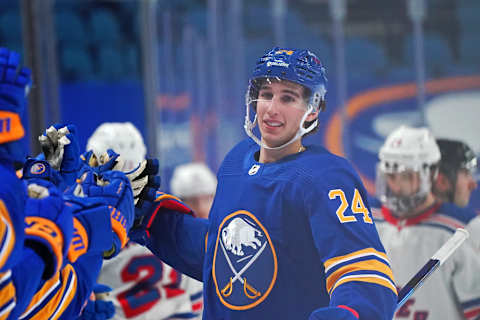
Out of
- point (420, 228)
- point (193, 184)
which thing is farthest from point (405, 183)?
point (193, 184)

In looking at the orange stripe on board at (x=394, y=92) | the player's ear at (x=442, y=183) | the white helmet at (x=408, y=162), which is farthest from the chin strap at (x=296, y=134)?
the orange stripe on board at (x=394, y=92)

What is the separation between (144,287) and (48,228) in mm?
1563

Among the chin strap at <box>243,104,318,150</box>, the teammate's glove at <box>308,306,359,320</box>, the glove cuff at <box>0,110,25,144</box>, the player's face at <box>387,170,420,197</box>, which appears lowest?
the player's face at <box>387,170,420,197</box>

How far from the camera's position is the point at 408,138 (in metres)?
3.20

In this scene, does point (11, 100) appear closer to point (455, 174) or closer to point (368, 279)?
point (368, 279)

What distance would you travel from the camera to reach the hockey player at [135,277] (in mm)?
2893

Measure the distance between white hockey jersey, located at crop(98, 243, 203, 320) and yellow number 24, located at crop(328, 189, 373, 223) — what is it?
1390 mm

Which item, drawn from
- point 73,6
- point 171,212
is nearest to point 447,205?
point 171,212

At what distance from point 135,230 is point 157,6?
3.78 meters

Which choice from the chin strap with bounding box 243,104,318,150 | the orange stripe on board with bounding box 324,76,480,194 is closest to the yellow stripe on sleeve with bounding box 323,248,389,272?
the chin strap with bounding box 243,104,318,150

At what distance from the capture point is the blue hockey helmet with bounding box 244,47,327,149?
1.87m

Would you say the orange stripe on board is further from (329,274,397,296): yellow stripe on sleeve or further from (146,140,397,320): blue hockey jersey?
(329,274,397,296): yellow stripe on sleeve

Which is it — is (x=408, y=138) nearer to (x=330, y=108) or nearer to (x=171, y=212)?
(x=171, y=212)

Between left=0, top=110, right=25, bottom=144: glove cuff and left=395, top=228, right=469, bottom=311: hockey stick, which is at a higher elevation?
left=0, top=110, right=25, bottom=144: glove cuff
